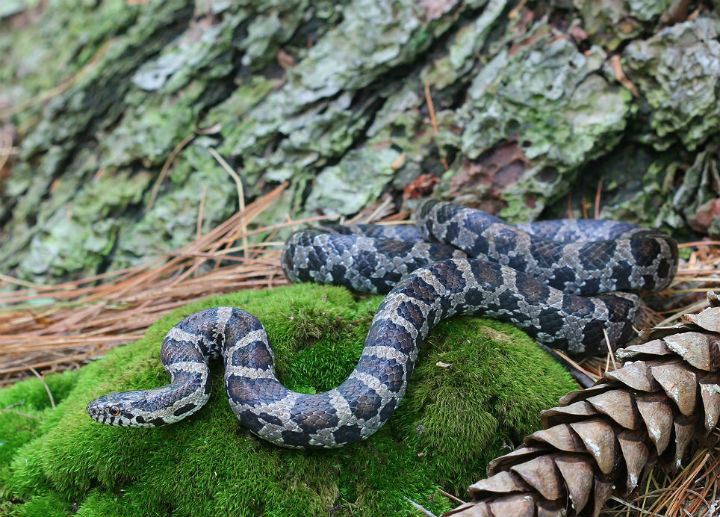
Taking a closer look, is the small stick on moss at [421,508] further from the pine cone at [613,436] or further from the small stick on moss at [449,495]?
the pine cone at [613,436]

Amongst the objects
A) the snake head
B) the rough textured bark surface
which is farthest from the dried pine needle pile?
the snake head

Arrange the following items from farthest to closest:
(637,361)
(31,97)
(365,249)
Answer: (31,97) → (365,249) → (637,361)

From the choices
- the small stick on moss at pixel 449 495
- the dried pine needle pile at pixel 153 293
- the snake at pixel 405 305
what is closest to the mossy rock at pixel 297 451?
the small stick on moss at pixel 449 495

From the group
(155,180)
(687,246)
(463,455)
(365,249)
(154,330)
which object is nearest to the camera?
(463,455)

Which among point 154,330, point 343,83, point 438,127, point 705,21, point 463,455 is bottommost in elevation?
point 463,455

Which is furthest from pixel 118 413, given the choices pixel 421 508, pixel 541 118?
pixel 541 118

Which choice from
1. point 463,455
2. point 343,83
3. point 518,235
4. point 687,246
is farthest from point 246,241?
point 687,246

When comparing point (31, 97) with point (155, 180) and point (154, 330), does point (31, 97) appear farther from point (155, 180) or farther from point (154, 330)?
point (154, 330)

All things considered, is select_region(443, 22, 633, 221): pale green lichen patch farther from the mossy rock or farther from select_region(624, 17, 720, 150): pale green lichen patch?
the mossy rock
